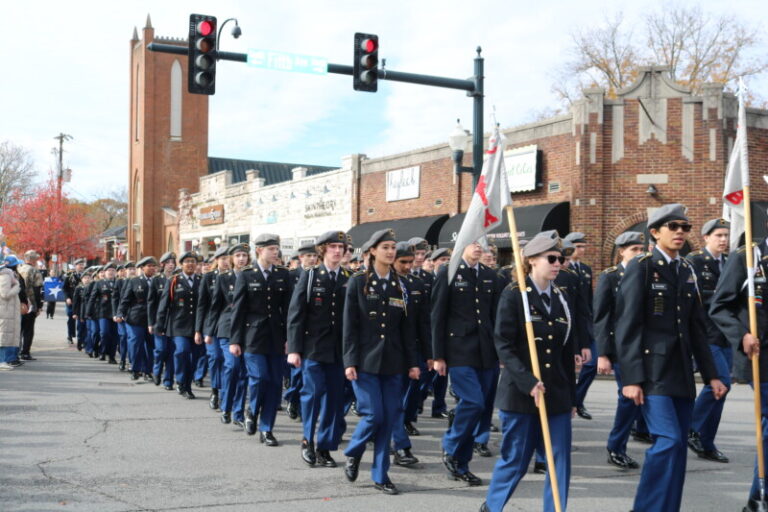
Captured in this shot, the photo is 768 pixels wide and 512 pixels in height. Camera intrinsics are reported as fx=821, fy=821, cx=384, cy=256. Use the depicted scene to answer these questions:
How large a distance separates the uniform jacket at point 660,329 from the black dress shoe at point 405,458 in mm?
2805

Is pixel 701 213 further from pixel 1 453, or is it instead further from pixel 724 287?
pixel 1 453

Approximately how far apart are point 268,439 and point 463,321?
2.61 meters

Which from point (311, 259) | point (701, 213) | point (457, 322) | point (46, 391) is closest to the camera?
point (457, 322)

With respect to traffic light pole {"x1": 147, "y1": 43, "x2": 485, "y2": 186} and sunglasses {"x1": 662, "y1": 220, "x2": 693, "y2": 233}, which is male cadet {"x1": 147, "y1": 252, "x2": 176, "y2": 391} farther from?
sunglasses {"x1": 662, "y1": 220, "x2": 693, "y2": 233}

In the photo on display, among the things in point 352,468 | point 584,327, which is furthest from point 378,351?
point 584,327

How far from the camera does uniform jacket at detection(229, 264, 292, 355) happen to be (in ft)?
29.0

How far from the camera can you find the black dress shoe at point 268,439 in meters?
8.55

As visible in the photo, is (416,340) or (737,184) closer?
(737,184)

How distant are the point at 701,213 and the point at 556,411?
656 inches

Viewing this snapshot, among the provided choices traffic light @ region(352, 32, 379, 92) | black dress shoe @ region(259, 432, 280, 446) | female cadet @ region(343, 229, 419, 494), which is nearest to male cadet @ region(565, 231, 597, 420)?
female cadet @ region(343, 229, 419, 494)

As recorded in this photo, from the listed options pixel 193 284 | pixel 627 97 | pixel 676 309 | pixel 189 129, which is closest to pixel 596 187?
pixel 627 97

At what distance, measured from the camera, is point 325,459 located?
7617 millimetres

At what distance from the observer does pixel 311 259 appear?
10.2 meters

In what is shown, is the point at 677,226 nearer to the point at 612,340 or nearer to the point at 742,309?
the point at 742,309
